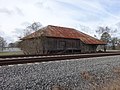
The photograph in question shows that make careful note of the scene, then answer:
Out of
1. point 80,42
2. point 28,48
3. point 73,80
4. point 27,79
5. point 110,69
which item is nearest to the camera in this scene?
point 27,79

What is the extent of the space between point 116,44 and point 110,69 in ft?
255

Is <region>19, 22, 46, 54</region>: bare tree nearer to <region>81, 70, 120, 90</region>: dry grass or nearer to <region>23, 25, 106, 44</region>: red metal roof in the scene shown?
<region>23, 25, 106, 44</region>: red metal roof

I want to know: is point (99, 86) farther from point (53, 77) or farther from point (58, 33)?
point (58, 33)

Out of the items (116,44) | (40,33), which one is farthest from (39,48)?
(116,44)

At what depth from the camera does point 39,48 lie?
3791 cm

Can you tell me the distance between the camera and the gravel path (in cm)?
899

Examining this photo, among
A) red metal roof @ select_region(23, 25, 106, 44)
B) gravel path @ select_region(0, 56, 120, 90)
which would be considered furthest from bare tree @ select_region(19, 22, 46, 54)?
gravel path @ select_region(0, 56, 120, 90)

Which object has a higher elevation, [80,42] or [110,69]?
[80,42]

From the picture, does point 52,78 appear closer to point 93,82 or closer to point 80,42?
point 93,82

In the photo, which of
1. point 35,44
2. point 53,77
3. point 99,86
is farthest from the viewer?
point 35,44

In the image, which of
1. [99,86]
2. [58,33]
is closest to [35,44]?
[58,33]

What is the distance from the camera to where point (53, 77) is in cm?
1028

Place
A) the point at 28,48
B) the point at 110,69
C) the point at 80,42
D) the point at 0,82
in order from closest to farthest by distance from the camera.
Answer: the point at 0,82, the point at 110,69, the point at 28,48, the point at 80,42

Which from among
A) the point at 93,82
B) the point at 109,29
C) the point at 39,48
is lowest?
the point at 93,82
